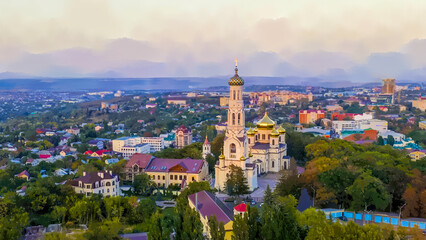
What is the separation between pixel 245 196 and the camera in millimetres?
19766

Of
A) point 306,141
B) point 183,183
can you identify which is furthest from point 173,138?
point 183,183

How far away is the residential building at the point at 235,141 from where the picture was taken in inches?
819

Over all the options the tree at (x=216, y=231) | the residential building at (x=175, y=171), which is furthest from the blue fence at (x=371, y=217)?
the residential building at (x=175, y=171)

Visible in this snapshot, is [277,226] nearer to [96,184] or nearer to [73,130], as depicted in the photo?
[96,184]

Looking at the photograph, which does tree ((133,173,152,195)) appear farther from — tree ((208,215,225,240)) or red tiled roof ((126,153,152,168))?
tree ((208,215,225,240))

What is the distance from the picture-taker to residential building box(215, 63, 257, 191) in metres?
20.8

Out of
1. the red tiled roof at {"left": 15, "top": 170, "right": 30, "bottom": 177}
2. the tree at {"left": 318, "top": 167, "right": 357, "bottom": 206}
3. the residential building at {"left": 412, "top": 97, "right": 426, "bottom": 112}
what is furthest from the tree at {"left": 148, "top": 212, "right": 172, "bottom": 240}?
the residential building at {"left": 412, "top": 97, "right": 426, "bottom": 112}

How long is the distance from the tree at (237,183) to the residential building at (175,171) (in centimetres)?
277

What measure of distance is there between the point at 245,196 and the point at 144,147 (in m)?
21.7

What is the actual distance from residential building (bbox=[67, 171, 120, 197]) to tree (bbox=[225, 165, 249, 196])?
16.7 feet

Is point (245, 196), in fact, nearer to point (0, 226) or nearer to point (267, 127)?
point (267, 127)

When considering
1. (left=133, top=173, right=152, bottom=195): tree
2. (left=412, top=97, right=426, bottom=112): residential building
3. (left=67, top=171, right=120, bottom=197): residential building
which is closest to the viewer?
(left=67, top=171, right=120, bottom=197): residential building

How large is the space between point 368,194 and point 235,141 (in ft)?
22.3

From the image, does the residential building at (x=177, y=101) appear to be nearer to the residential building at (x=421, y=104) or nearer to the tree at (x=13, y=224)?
the residential building at (x=421, y=104)
